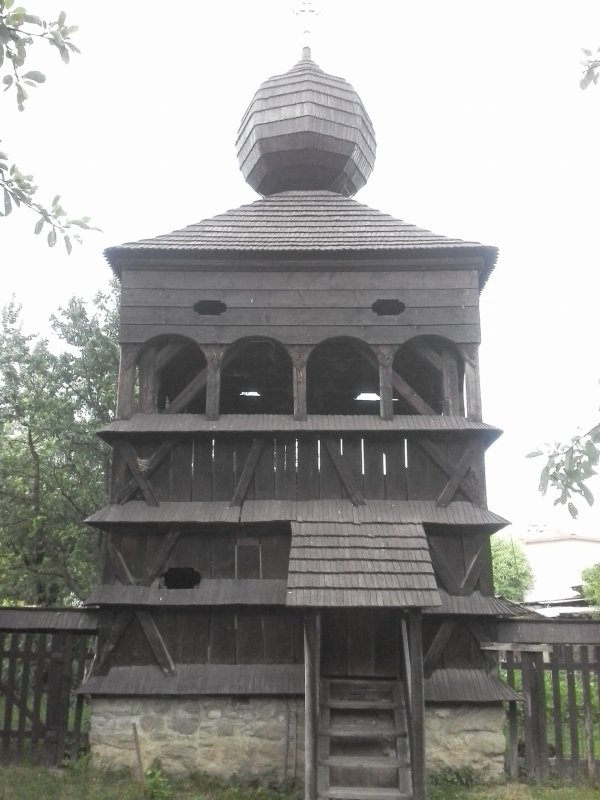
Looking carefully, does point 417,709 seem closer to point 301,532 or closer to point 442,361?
point 301,532

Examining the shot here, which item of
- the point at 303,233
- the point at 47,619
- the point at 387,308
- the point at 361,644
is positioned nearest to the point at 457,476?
the point at 361,644

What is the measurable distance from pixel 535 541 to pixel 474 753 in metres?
49.1

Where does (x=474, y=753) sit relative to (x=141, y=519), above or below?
below

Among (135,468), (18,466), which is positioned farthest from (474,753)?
(18,466)

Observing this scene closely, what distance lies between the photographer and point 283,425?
10.6 metres

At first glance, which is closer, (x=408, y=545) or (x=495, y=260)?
(x=408, y=545)

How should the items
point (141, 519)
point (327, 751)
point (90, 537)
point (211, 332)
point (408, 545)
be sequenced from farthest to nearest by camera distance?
point (90, 537) < point (211, 332) < point (141, 519) < point (408, 545) < point (327, 751)

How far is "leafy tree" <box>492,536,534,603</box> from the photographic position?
37.8m

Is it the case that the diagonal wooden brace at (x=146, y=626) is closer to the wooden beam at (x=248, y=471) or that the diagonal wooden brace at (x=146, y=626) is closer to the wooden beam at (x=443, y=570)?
the wooden beam at (x=248, y=471)

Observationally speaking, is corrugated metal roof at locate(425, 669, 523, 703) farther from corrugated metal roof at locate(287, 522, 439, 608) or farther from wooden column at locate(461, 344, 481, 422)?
wooden column at locate(461, 344, 481, 422)

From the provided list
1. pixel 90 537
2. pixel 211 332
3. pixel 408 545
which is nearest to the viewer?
pixel 408 545

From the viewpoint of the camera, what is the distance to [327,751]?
8.65 m

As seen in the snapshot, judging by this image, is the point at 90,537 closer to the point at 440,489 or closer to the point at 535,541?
the point at 440,489

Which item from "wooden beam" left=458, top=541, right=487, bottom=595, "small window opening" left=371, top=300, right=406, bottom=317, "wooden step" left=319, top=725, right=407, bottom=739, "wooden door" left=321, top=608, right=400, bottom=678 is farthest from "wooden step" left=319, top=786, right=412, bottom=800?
"small window opening" left=371, top=300, right=406, bottom=317
